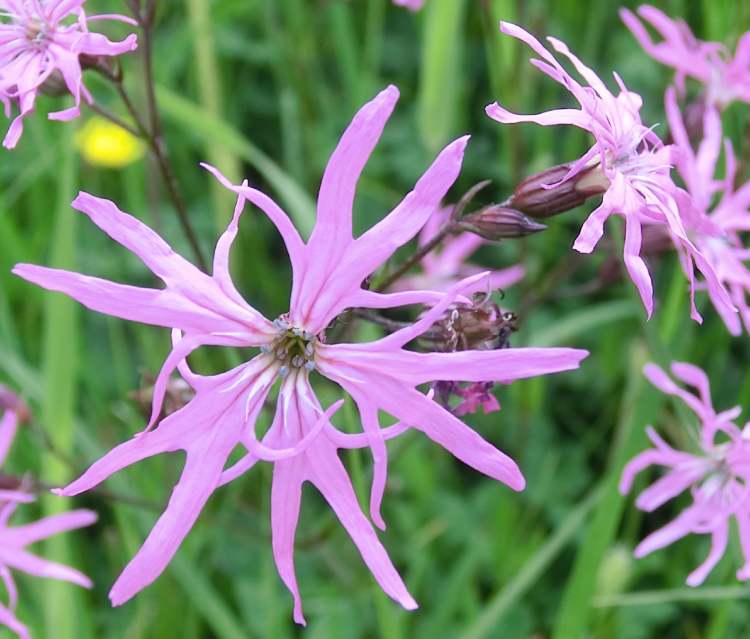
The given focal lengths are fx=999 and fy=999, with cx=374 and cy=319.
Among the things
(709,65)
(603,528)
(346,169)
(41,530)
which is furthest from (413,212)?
(709,65)

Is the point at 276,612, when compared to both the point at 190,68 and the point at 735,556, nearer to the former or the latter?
the point at 735,556

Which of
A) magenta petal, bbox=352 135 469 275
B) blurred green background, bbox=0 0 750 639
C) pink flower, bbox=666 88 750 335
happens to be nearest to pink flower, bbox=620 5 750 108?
pink flower, bbox=666 88 750 335

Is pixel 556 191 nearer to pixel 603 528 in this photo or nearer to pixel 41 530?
pixel 603 528

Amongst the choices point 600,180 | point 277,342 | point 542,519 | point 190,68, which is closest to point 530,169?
point 542,519

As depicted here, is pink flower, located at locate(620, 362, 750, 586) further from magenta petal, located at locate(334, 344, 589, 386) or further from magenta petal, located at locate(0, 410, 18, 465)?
magenta petal, located at locate(0, 410, 18, 465)

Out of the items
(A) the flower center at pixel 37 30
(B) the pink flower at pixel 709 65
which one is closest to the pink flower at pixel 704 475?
(B) the pink flower at pixel 709 65

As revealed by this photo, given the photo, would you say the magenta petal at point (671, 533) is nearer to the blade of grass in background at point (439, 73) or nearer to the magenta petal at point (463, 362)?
the magenta petal at point (463, 362)
